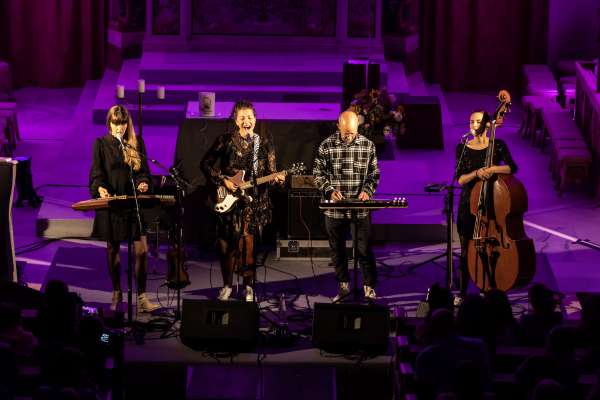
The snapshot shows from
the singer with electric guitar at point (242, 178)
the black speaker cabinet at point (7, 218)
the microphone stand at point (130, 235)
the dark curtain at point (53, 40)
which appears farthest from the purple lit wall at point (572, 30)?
the black speaker cabinet at point (7, 218)

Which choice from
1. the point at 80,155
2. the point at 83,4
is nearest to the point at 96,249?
the point at 80,155

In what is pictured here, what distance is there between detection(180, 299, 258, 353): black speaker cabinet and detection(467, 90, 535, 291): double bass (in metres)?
2.03

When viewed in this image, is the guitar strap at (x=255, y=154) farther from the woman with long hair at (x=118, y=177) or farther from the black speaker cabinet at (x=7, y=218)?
the black speaker cabinet at (x=7, y=218)

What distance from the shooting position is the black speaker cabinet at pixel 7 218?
10141mm

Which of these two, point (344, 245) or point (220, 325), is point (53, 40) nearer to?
point (344, 245)

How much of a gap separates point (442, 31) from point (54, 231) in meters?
8.35

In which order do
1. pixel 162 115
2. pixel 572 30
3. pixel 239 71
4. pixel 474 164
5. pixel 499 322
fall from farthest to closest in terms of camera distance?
1. pixel 572 30
2. pixel 239 71
3. pixel 162 115
4. pixel 474 164
5. pixel 499 322

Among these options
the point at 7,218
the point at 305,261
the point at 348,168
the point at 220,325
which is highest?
the point at 348,168

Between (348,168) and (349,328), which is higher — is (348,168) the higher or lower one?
the higher one

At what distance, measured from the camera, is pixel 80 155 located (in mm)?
14398

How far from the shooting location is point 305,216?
458 inches

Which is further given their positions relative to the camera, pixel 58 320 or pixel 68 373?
Result: pixel 58 320

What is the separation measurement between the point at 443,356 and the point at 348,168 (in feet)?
10.1

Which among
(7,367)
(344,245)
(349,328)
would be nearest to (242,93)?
(344,245)
